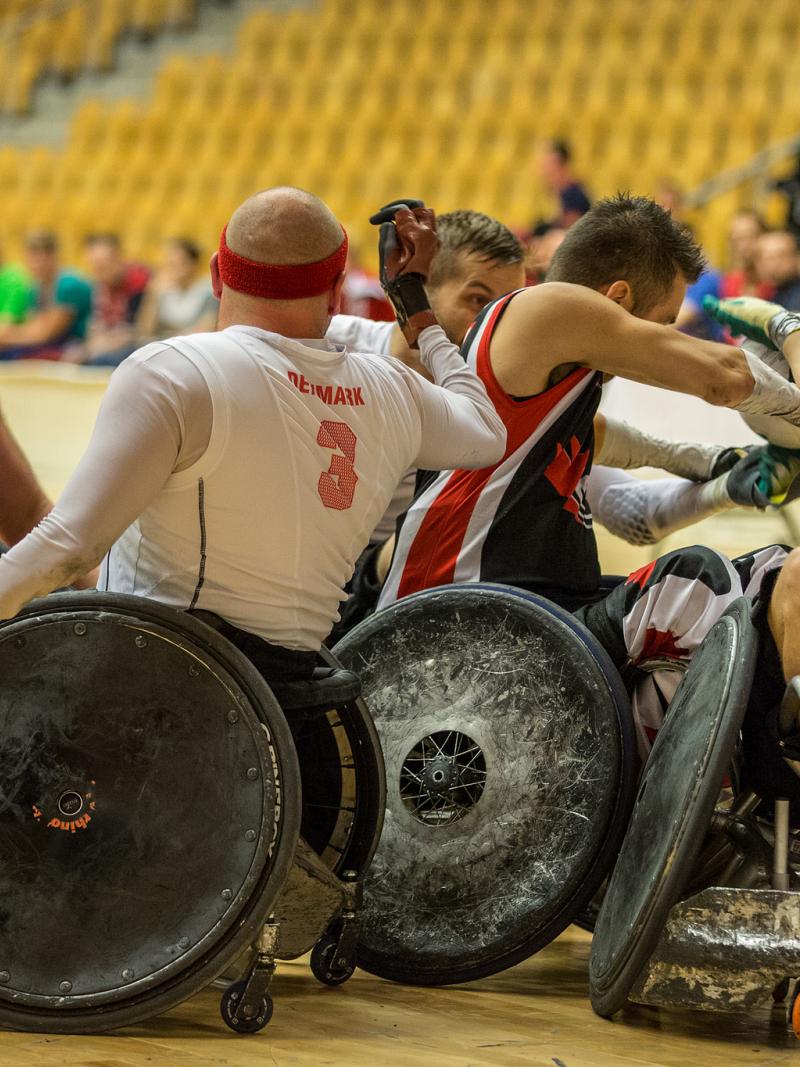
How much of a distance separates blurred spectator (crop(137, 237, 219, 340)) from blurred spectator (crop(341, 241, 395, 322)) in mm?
905

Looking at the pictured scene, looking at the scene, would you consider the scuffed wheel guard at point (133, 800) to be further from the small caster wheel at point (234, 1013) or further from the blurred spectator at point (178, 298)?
the blurred spectator at point (178, 298)

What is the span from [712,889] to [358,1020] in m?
0.62

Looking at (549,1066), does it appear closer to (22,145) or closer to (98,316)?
(98,316)

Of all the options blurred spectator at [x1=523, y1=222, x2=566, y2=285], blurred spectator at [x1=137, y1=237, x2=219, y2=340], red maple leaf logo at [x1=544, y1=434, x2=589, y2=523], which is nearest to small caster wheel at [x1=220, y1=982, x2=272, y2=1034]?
red maple leaf logo at [x1=544, y1=434, x2=589, y2=523]

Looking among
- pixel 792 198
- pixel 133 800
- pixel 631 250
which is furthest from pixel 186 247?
pixel 133 800

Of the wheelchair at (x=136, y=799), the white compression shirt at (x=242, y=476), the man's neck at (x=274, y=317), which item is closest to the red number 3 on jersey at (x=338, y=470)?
the white compression shirt at (x=242, y=476)

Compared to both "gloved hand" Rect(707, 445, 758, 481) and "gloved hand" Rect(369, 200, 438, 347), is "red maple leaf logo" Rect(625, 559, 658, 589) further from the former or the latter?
"gloved hand" Rect(707, 445, 758, 481)

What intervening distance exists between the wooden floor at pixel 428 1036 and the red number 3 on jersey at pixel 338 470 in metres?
0.86

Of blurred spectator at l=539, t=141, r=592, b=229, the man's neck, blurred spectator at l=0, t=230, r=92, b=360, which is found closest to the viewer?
the man's neck

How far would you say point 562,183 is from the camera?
29.9 ft

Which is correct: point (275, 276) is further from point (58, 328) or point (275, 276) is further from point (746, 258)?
point (58, 328)

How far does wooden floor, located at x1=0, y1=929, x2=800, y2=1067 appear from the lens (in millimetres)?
2184

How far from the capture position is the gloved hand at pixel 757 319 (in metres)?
3.14

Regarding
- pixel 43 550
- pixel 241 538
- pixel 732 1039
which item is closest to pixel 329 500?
pixel 241 538
